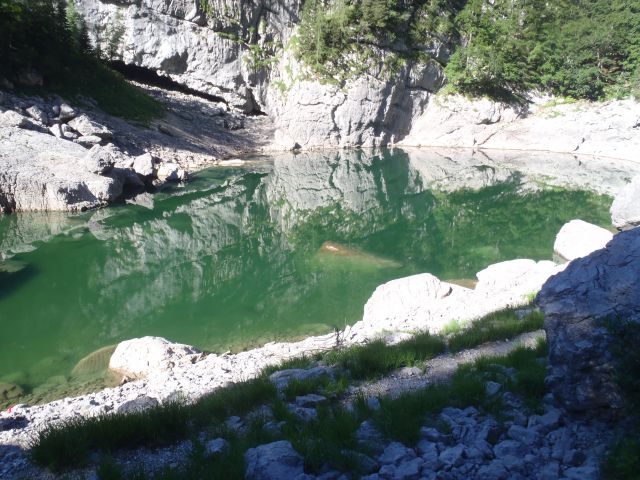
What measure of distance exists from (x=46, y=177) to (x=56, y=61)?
54.8 feet

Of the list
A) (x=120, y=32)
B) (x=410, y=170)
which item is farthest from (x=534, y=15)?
(x=120, y=32)

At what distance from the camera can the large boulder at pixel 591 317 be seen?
497 cm

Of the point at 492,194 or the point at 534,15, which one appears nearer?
the point at 492,194

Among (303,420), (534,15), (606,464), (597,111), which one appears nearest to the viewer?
(606,464)

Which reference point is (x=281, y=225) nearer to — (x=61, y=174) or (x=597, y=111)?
(x=61, y=174)

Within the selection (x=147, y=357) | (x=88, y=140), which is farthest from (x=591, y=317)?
(x=88, y=140)

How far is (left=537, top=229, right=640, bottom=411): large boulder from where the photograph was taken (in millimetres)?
4969

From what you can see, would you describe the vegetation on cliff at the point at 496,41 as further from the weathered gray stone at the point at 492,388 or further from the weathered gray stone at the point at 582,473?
the weathered gray stone at the point at 582,473

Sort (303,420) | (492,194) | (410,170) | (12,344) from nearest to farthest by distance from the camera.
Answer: (303,420) → (12,344) → (492,194) → (410,170)

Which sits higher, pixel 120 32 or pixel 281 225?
pixel 120 32

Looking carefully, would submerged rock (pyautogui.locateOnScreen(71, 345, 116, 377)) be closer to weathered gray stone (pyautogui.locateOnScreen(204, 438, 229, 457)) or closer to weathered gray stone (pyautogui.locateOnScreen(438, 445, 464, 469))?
weathered gray stone (pyautogui.locateOnScreen(204, 438, 229, 457))

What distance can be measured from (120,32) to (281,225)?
3495 centimetres

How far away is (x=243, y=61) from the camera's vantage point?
5353 cm

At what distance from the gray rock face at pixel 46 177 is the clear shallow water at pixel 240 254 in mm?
961
